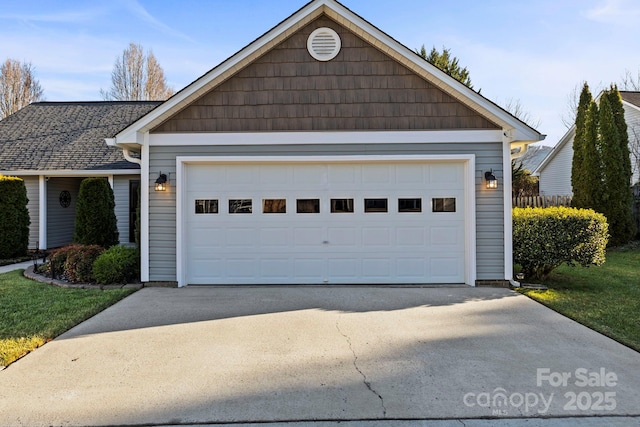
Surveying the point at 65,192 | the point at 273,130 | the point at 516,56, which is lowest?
the point at 65,192

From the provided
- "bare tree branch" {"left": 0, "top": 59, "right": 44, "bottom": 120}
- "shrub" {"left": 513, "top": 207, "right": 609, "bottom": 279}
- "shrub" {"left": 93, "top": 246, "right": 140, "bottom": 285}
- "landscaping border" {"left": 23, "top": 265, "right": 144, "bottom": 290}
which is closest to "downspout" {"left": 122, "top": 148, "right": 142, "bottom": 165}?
"shrub" {"left": 93, "top": 246, "right": 140, "bottom": 285}

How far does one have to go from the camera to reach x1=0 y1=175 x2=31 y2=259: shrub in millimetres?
10094

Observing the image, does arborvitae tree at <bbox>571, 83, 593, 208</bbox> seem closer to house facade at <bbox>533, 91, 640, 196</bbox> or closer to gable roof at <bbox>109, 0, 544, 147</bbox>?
house facade at <bbox>533, 91, 640, 196</bbox>

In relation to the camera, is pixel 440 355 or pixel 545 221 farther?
pixel 545 221

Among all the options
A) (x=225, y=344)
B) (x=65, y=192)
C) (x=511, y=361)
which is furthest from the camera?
(x=65, y=192)

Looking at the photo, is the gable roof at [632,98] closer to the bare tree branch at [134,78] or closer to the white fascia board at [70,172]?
the white fascia board at [70,172]

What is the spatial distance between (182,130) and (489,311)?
590 centimetres

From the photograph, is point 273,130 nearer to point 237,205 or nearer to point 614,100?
point 237,205

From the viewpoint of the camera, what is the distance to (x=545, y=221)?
7148 millimetres

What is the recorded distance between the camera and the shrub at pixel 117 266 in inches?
280

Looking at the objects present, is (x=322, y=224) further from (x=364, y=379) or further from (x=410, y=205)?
(x=364, y=379)

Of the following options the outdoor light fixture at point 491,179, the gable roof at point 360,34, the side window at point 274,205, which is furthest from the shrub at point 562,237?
the side window at point 274,205

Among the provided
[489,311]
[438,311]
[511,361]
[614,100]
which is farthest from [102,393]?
[614,100]

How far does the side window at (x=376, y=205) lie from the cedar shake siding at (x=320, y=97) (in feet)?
4.35
